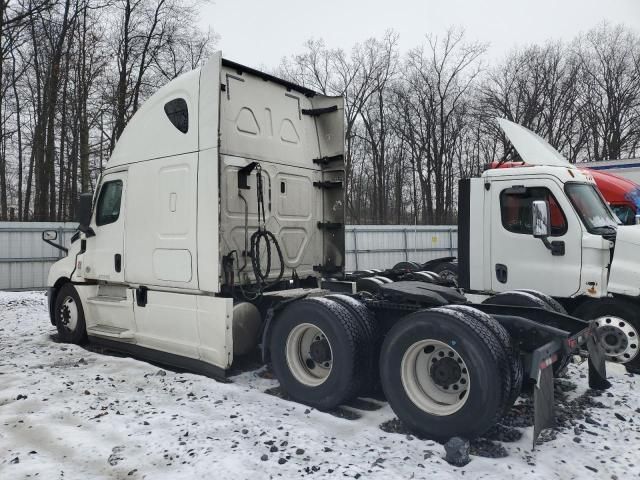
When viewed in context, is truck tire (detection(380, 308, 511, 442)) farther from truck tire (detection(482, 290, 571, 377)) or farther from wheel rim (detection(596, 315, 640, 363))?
wheel rim (detection(596, 315, 640, 363))

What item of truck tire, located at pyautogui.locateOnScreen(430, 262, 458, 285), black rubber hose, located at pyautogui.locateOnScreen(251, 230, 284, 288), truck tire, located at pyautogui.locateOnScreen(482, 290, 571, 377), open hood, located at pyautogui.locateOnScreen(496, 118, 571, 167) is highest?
open hood, located at pyautogui.locateOnScreen(496, 118, 571, 167)

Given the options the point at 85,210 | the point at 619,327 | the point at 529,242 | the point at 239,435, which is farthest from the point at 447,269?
the point at 85,210

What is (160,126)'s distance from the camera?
19.8 feet

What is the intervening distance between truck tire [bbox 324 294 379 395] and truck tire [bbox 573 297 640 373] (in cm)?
315

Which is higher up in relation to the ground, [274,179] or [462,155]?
[462,155]

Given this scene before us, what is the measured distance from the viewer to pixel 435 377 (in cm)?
404

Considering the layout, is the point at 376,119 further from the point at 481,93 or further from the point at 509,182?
the point at 509,182

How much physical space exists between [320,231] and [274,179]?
1073 mm

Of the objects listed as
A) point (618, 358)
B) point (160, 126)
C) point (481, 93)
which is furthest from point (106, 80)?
point (481, 93)

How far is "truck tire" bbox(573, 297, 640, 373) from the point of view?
591 cm

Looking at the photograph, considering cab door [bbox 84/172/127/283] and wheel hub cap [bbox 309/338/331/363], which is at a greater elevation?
cab door [bbox 84/172/127/283]

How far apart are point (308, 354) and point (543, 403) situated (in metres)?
2.18

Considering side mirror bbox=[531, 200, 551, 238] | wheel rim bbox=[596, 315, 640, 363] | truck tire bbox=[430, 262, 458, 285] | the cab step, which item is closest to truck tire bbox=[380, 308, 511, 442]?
side mirror bbox=[531, 200, 551, 238]

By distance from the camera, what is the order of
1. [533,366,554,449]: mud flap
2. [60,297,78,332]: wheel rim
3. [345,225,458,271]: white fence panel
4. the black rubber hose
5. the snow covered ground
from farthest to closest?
1. [345,225,458,271]: white fence panel
2. [60,297,78,332]: wheel rim
3. the black rubber hose
4. [533,366,554,449]: mud flap
5. the snow covered ground
